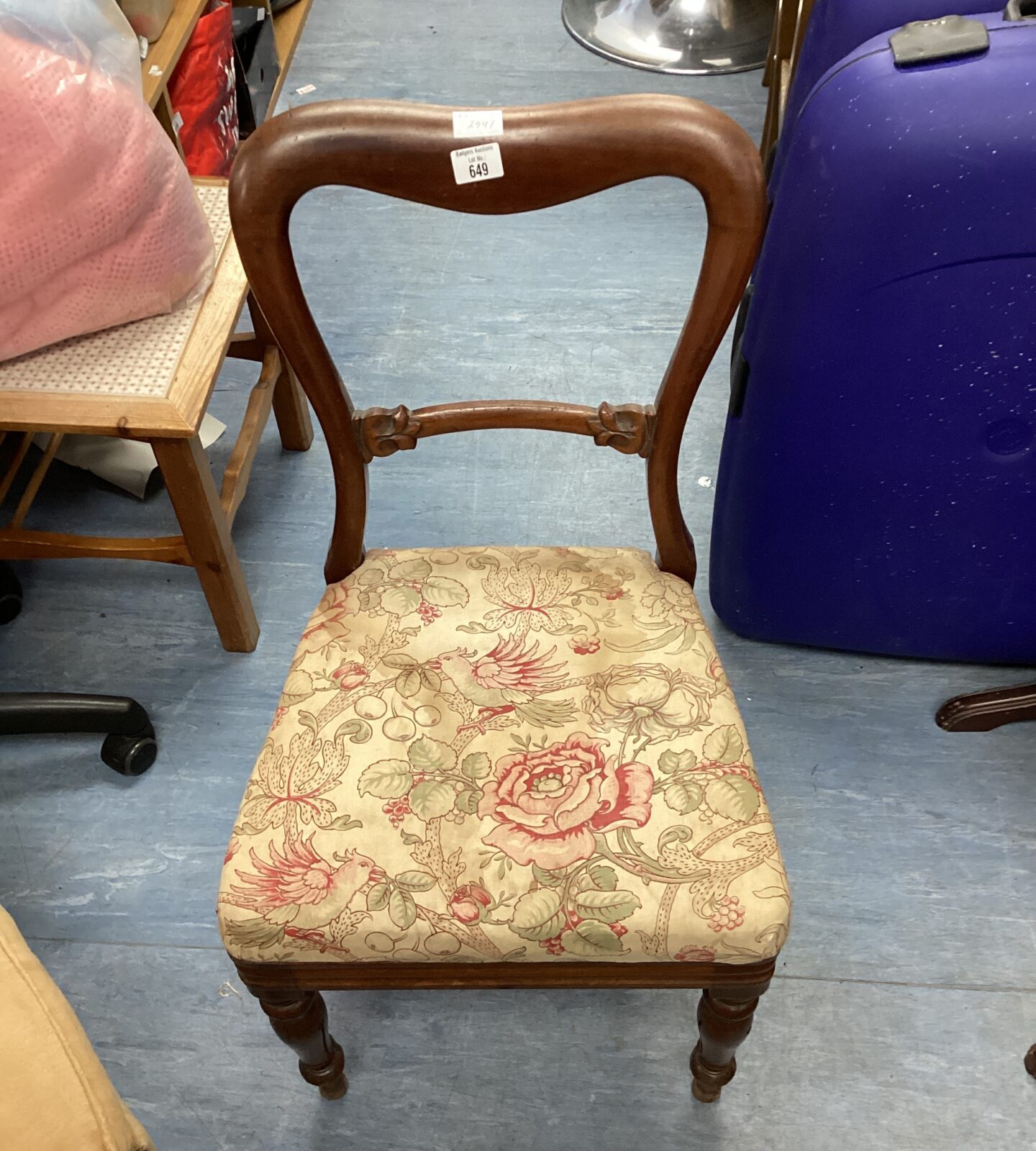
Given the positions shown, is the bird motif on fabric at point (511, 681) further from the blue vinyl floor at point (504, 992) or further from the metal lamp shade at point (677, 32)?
the metal lamp shade at point (677, 32)

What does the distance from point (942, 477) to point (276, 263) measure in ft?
2.53

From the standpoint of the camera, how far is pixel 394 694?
38.4 inches

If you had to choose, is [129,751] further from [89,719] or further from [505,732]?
[505,732]

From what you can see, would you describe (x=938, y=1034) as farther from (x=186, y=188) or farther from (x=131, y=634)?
(x=186, y=188)

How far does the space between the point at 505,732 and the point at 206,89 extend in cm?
153

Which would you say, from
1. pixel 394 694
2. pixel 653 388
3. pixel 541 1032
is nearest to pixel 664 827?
pixel 394 694

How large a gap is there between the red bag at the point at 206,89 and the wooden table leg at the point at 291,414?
0.49m

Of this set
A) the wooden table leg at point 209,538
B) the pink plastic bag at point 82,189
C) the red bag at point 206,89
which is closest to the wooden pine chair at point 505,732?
the wooden table leg at point 209,538

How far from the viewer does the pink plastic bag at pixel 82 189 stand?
1105mm

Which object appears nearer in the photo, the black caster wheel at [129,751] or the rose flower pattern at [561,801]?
the rose flower pattern at [561,801]

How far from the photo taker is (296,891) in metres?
0.86

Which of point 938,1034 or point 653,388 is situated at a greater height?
point 653,388

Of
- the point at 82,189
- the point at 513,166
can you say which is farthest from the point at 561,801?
the point at 82,189

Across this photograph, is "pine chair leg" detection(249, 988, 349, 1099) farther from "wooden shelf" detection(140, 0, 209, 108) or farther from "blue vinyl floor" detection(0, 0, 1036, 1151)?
"wooden shelf" detection(140, 0, 209, 108)
